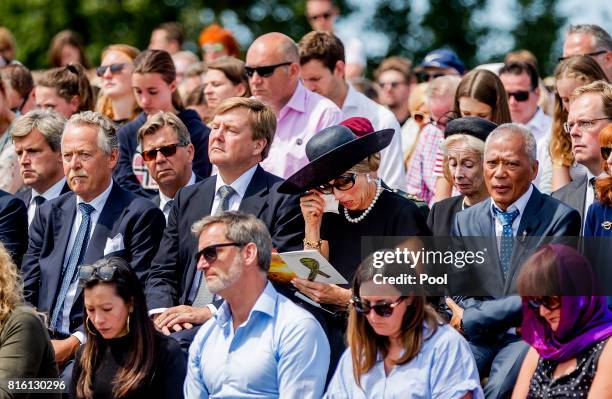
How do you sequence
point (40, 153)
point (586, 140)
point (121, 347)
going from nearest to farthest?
point (121, 347)
point (586, 140)
point (40, 153)

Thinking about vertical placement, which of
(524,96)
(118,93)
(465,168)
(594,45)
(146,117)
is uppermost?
(594,45)

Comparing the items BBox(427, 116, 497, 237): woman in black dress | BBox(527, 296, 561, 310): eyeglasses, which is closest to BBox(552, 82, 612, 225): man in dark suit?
BBox(427, 116, 497, 237): woman in black dress

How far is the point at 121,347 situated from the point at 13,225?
1.96 metres

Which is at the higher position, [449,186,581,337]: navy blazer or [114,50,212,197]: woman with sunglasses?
[114,50,212,197]: woman with sunglasses

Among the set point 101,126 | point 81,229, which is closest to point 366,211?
point 81,229

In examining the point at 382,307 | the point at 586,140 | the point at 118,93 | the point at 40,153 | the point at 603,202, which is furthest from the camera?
the point at 118,93

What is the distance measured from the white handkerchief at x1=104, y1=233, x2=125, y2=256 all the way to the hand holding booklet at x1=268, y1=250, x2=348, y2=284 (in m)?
1.32

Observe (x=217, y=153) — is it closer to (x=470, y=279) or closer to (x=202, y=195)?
(x=202, y=195)

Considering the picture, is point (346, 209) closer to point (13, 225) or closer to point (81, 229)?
point (81, 229)

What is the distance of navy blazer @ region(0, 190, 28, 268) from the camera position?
8.73m

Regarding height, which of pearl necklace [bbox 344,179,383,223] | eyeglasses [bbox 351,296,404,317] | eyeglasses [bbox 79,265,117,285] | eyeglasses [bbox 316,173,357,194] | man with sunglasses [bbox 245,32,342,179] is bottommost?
eyeglasses [bbox 351,296,404,317]

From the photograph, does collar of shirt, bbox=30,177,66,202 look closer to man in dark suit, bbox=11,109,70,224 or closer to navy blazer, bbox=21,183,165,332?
man in dark suit, bbox=11,109,70,224

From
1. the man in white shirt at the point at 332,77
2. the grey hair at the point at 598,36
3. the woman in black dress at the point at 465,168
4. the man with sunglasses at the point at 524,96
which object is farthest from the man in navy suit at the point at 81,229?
the grey hair at the point at 598,36

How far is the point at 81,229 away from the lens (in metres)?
8.39
